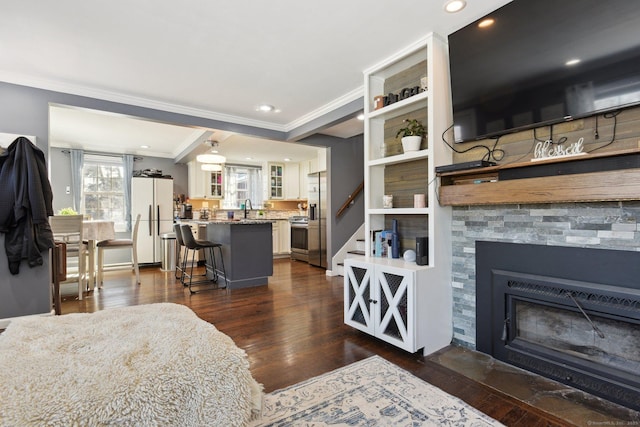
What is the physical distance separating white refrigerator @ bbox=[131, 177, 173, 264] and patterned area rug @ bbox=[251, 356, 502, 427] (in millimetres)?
5375

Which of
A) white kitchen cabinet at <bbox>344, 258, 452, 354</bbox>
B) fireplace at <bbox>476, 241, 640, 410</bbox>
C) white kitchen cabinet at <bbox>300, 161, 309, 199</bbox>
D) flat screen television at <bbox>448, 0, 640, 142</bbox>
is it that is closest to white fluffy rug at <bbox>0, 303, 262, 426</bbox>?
white kitchen cabinet at <bbox>344, 258, 452, 354</bbox>

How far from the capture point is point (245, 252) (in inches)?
178

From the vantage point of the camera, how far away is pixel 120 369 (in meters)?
0.97

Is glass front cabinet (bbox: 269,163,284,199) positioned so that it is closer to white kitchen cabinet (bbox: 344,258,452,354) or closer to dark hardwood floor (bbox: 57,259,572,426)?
dark hardwood floor (bbox: 57,259,572,426)

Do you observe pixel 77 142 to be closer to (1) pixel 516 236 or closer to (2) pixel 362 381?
(2) pixel 362 381

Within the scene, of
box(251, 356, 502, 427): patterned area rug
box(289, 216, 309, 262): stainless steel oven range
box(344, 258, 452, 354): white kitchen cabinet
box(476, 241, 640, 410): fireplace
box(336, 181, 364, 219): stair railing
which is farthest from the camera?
box(289, 216, 309, 262): stainless steel oven range

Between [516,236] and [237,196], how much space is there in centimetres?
674

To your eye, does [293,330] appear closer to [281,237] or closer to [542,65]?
[542,65]

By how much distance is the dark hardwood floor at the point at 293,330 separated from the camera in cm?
189

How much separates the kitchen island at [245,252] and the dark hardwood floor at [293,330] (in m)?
0.20

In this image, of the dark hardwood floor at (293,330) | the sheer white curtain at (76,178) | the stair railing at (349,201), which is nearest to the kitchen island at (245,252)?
the dark hardwood floor at (293,330)

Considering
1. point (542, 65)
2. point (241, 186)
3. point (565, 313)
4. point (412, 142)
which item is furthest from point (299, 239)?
point (542, 65)

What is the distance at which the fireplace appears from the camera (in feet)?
5.62

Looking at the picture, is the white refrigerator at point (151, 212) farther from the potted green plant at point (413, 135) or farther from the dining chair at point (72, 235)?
the potted green plant at point (413, 135)
